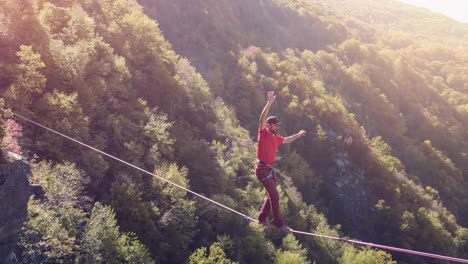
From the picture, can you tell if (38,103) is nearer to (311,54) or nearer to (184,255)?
(184,255)

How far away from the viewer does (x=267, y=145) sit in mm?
10078

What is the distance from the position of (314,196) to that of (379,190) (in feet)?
38.2

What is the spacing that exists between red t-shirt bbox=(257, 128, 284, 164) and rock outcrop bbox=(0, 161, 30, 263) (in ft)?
25.7

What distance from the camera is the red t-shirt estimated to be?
32.8 feet

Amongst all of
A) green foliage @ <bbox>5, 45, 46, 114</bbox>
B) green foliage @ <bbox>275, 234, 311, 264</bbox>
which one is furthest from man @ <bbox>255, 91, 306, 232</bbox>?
green foliage @ <bbox>275, 234, 311, 264</bbox>

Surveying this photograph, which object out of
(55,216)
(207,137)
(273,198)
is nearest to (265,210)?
(273,198)

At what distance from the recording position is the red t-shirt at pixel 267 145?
10008mm

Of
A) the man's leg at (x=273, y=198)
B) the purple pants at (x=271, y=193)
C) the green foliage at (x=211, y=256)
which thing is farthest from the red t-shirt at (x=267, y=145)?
the green foliage at (x=211, y=256)

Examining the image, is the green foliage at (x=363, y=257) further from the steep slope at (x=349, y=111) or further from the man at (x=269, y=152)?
the man at (x=269, y=152)

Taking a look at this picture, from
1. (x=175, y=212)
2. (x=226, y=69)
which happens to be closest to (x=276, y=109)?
(x=226, y=69)

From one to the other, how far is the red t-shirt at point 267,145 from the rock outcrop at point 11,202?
783 centimetres

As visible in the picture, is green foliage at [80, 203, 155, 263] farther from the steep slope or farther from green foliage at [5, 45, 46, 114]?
the steep slope

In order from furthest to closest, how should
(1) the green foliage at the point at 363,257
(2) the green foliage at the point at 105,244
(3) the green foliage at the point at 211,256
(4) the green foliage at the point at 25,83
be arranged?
(1) the green foliage at the point at 363,257 → (3) the green foliage at the point at 211,256 → (4) the green foliage at the point at 25,83 → (2) the green foliage at the point at 105,244

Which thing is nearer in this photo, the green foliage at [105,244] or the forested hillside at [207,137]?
the green foliage at [105,244]
